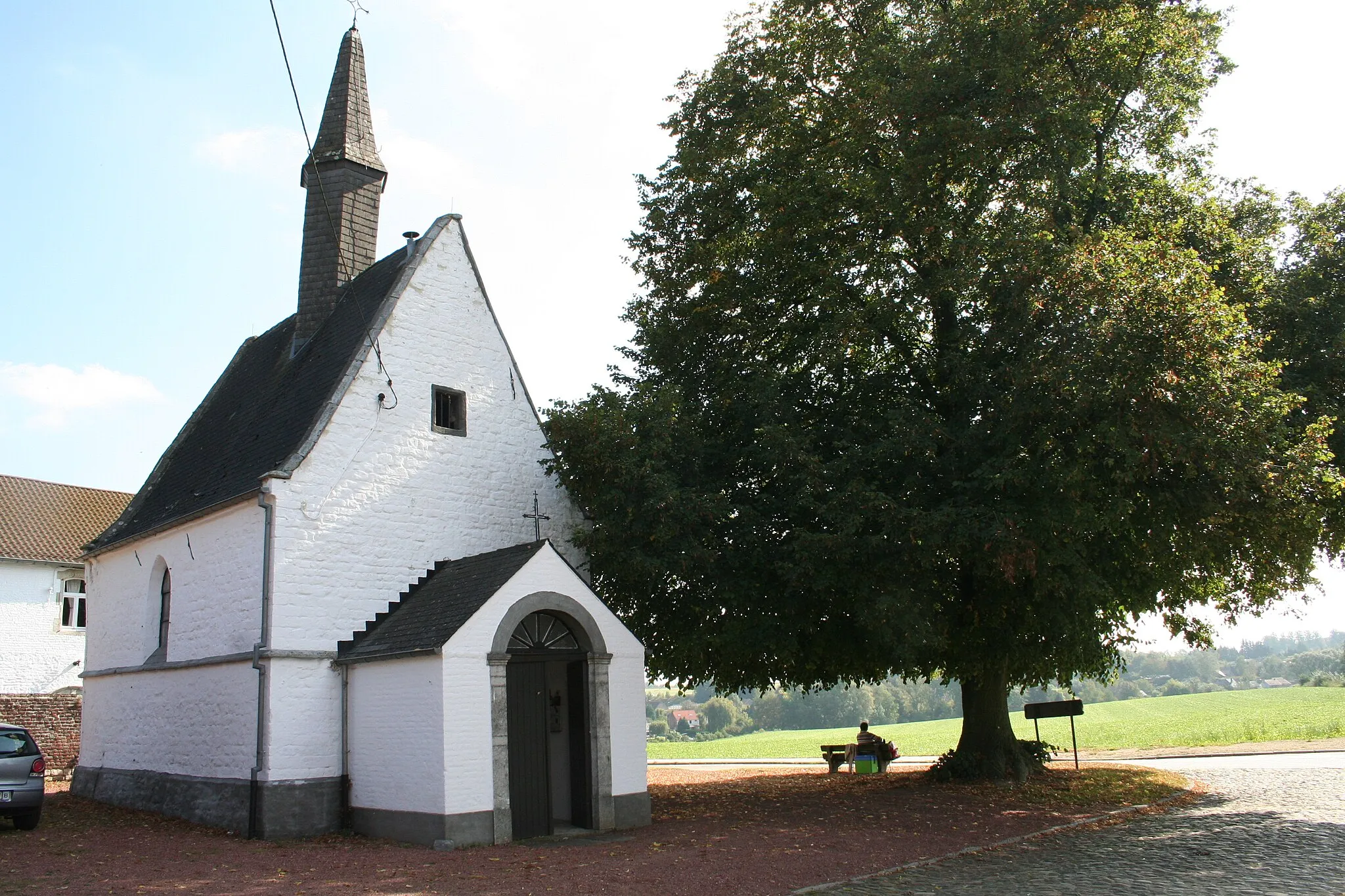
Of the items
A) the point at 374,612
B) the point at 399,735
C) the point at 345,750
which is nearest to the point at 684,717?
the point at 374,612

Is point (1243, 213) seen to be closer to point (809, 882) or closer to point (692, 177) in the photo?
point (692, 177)

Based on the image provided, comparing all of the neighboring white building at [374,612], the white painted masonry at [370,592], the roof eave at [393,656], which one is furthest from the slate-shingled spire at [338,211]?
the roof eave at [393,656]

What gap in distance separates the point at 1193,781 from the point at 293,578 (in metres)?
16.2

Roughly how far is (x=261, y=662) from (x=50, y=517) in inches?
847

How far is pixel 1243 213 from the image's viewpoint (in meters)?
17.1

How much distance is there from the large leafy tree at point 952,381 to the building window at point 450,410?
6.13 ft

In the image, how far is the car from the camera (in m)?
13.8

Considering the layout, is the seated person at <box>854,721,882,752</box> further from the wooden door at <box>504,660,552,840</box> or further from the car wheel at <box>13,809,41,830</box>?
the car wheel at <box>13,809,41,830</box>

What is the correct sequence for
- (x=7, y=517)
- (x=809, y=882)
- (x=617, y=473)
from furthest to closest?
(x=7, y=517), (x=617, y=473), (x=809, y=882)

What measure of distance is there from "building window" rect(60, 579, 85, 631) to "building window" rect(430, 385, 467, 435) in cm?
1909

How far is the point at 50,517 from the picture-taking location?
30547 millimetres

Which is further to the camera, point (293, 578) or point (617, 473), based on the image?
point (617, 473)

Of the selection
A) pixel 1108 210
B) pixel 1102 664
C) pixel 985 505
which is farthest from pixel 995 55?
pixel 1102 664

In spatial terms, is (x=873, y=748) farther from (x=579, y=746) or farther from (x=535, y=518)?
(x=535, y=518)
